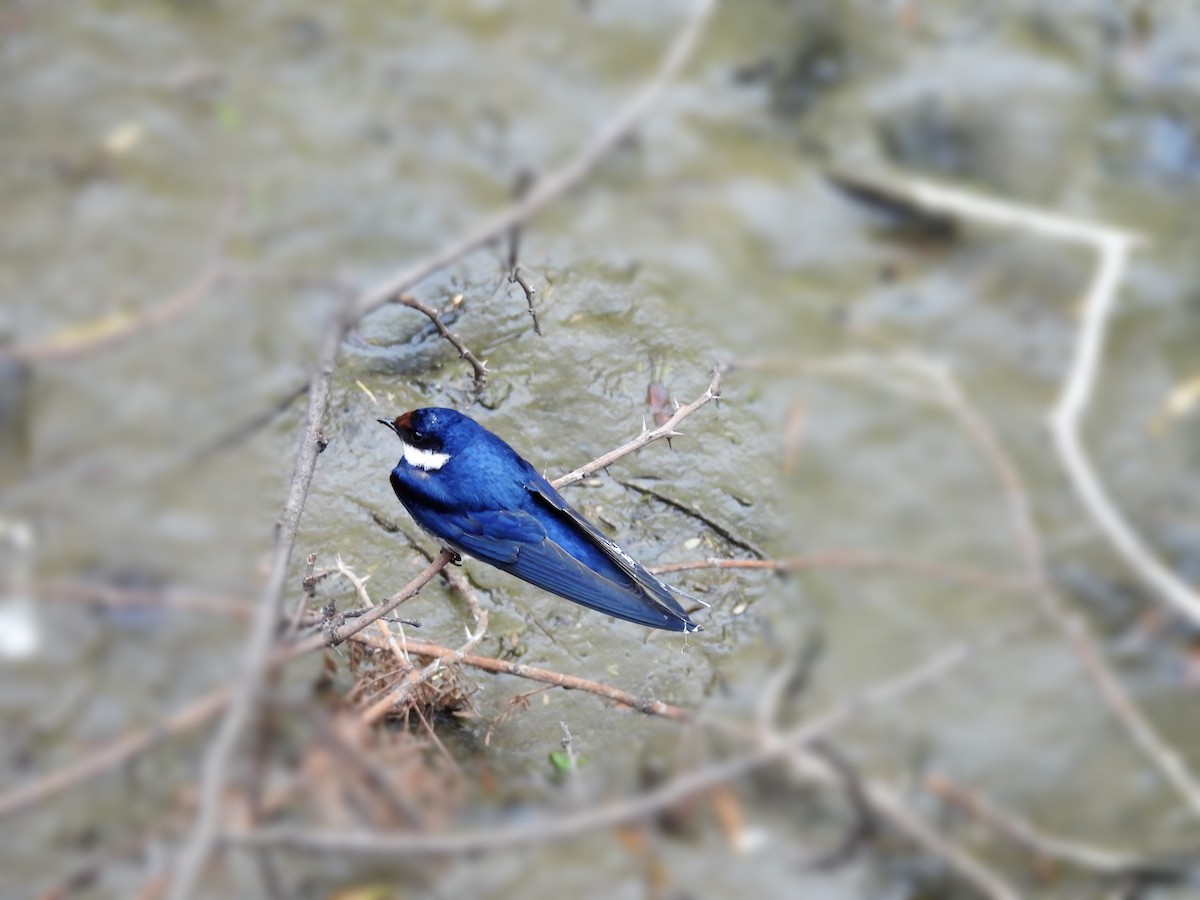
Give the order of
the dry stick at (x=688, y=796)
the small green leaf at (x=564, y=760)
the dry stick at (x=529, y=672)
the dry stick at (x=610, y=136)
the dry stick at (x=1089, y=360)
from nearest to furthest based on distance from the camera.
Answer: the dry stick at (x=529, y=672) → the small green leaf at (x=564, y=760) → the dry stick at (x=688, y=796) → the dry stick at (x=610, y=136) → the dry stick at (x=1089, y=360)

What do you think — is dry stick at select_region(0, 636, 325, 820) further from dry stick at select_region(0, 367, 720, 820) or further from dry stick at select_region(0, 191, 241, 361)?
dry stick at select_region(0, 191, 241, 361)

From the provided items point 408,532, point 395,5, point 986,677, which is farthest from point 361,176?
point 986,677

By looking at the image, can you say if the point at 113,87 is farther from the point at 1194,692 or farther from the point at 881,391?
the point at 1194,692

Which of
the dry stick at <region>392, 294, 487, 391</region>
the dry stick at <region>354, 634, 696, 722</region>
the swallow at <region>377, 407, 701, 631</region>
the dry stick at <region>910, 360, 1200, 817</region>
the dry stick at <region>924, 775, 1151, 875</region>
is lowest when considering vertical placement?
the dry stick at <region>924, 775, 1151, 875</region>

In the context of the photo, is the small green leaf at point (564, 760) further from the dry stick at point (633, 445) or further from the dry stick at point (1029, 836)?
the dry stick at point (1029, 836)

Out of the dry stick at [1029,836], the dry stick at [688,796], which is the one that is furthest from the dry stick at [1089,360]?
the dry stick at [1029,836]

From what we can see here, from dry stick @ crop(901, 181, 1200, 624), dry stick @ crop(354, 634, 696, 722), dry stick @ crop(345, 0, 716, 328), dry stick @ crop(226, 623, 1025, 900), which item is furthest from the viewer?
dry stick @ crop(901, 181, 1200, 624)

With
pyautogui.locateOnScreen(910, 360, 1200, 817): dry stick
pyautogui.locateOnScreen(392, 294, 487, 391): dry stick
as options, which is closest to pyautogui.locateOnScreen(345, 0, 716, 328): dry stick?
pyautogui.locateOnScreen(392, 294, 487, 391): dry stick
